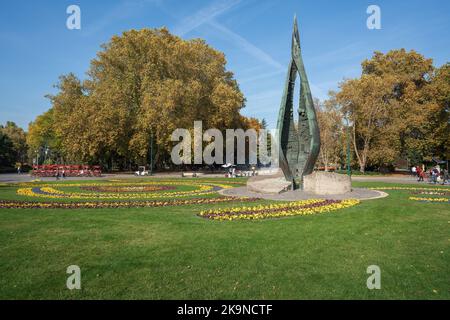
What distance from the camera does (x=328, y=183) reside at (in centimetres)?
1830

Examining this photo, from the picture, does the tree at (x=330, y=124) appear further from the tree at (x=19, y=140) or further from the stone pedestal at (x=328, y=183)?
the tree at (x=19, y=140)

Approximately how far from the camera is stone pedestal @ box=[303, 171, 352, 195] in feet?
60.0

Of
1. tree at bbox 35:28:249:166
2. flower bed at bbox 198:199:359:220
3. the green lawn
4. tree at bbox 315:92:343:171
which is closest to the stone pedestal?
flower bed at bbox 198:199:359:220

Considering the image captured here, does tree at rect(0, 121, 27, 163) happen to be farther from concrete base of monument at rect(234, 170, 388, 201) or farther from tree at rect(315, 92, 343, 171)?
concrete base of monument at rect(234, 170, 388, 201)

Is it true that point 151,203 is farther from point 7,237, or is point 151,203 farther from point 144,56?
point 144,56

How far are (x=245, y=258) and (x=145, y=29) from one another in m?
48.6

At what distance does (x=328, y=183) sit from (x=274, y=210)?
6.83 meters

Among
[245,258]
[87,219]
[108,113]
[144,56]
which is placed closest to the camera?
[245,258]

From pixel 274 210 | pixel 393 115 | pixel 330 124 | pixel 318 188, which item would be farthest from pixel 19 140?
pixel 274 210

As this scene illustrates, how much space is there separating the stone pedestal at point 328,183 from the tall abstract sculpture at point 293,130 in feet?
5.02

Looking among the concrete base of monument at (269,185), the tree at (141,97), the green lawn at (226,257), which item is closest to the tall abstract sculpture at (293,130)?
the concrete base of monument at (269,185)

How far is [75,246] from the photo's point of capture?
25.2ft

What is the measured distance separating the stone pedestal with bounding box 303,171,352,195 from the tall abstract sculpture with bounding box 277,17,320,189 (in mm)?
1531

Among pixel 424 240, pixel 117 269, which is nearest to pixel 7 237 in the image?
pixel 117 269
